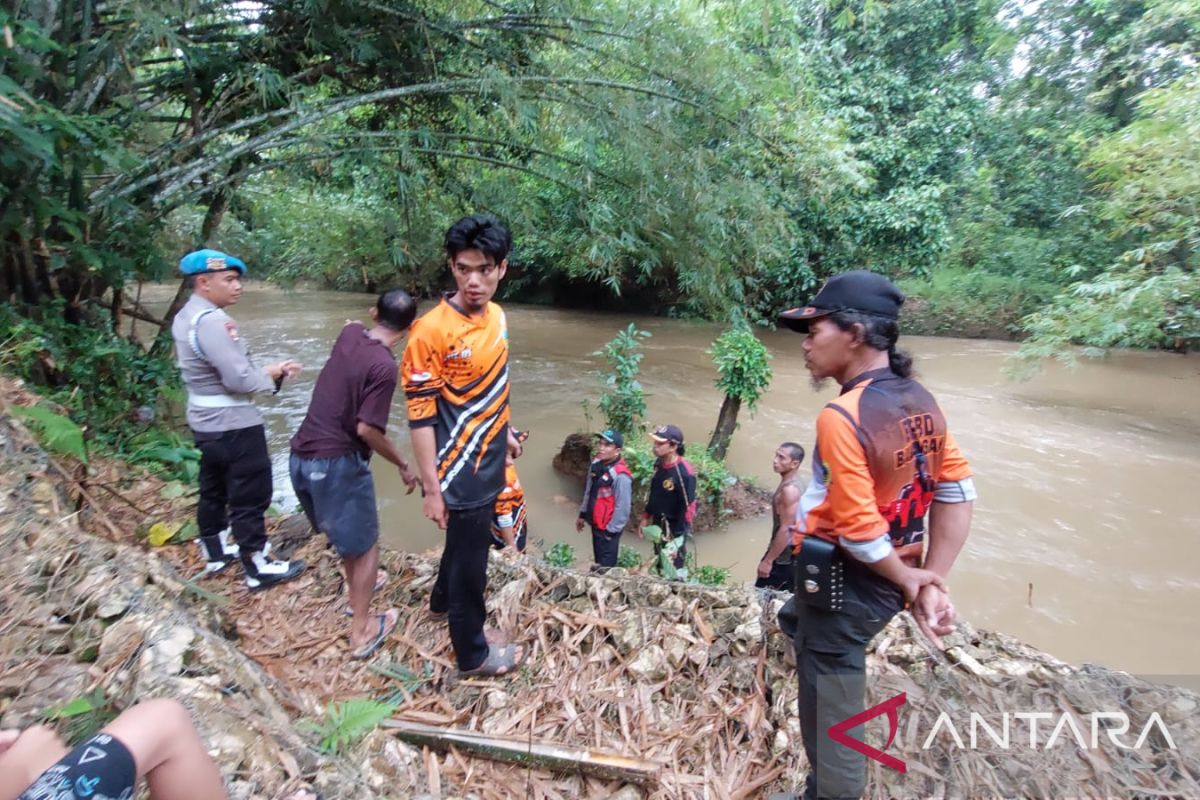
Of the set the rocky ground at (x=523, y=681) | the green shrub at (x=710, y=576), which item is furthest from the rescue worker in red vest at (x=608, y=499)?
the rocky ground at (x=523, y=681)

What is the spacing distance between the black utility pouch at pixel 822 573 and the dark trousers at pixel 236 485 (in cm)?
257

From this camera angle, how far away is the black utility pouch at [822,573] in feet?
5.87

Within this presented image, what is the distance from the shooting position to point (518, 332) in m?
16.6

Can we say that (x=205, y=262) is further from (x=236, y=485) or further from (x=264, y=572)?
(x=264, y=572)

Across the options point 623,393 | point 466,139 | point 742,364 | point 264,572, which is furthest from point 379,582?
point 742,364

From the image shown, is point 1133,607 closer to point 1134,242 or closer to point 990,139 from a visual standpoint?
point 1134,242

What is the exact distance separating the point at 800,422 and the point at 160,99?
8908 millimetres

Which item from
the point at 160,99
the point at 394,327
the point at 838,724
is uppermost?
the point at 160,99

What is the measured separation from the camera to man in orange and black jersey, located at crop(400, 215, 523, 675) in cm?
212

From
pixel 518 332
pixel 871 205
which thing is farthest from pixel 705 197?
pixel 518 332

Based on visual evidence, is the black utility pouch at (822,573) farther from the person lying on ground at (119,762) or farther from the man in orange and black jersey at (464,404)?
the person lying on ground at (119,762)

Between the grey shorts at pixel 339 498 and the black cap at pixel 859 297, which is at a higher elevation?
the black cap at pixel 859 297

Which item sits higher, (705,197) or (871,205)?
(871,205)

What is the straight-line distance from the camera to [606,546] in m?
4.85
